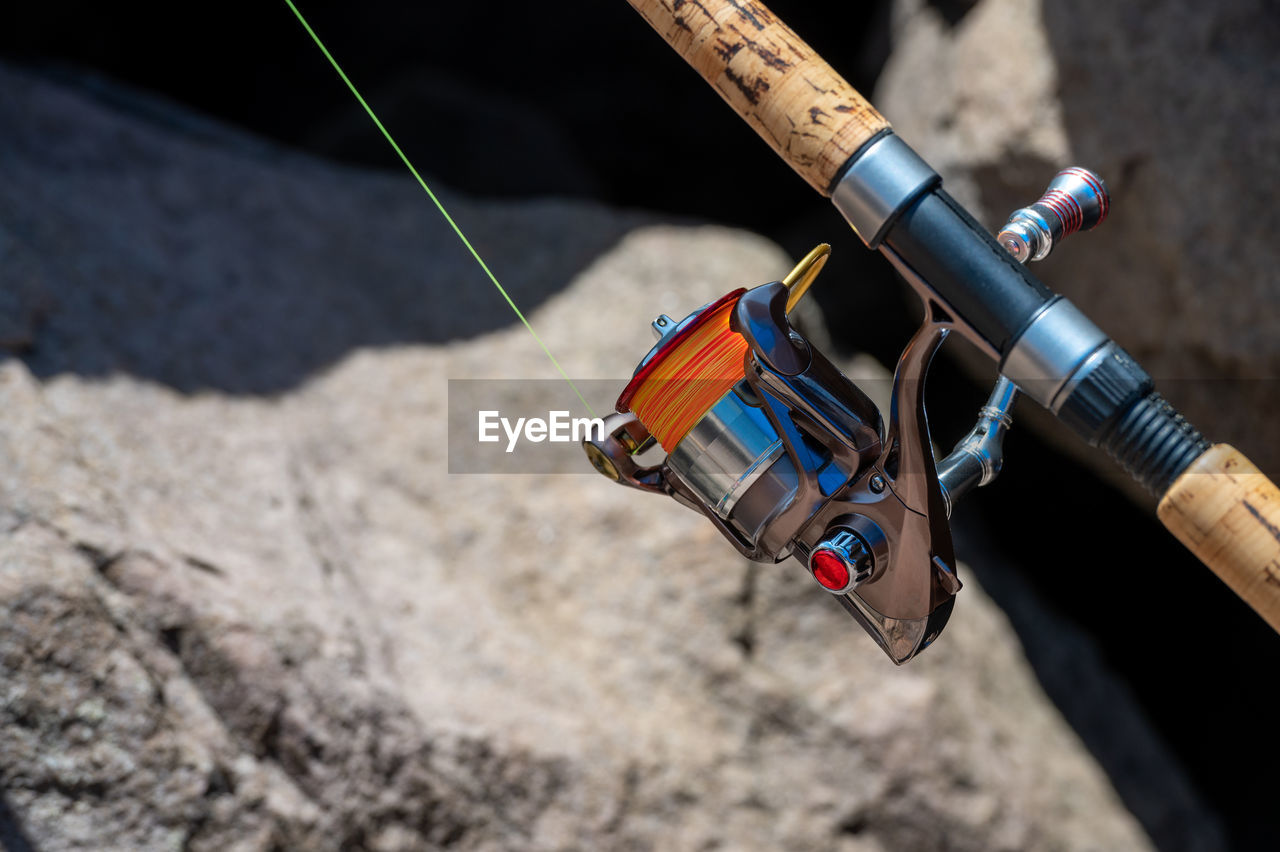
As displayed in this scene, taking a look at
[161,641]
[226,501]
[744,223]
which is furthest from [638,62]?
[161,641]

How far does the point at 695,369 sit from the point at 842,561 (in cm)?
35

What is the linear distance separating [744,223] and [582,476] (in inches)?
115

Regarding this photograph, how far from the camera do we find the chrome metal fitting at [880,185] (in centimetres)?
113

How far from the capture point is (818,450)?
136 centimetres

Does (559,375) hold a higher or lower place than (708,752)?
higher

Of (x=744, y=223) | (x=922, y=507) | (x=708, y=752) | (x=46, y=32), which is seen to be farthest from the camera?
(x=744, y=223)

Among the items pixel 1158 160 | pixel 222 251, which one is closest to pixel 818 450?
pixel 1158 160

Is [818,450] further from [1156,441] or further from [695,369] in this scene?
[1156,441]

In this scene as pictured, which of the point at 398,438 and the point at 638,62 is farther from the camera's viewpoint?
the point at 638,62

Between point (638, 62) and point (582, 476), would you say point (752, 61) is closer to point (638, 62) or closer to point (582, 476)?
point (582, 476)

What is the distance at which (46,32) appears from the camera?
13.9ft

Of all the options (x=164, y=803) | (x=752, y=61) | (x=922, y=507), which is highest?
(x=752, y=61)

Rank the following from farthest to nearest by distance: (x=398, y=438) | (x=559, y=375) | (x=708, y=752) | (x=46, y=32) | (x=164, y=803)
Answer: (x=46, y=32) < (x=559, y=375) < (x=398, y=438) < (x=708, y=752) < (x=164, y=803)

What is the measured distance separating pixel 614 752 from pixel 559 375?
1235 millimetres
